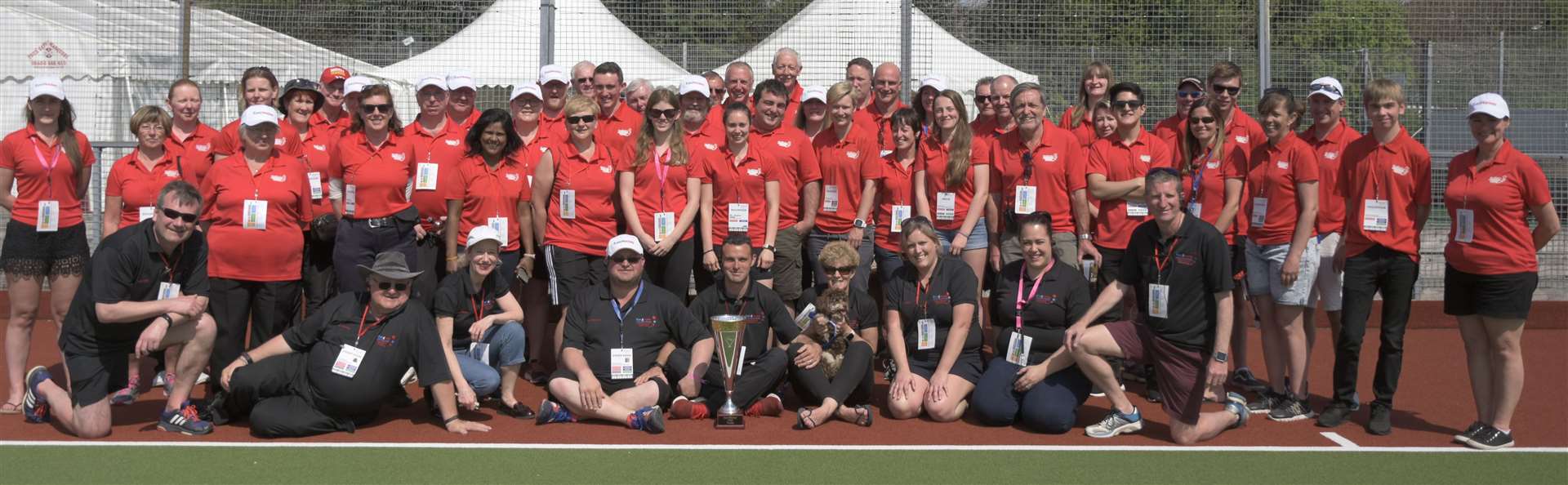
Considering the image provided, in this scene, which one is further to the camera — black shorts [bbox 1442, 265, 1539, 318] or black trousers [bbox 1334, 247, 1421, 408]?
black trousers [bbox 1334, 247, 1421, 408]

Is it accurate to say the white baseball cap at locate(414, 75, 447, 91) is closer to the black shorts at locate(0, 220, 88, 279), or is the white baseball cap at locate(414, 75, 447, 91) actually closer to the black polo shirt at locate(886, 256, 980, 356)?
the black shorts at locate(0, 220, 88, 279)

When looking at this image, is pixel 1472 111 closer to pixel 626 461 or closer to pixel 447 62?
pixel 626 461

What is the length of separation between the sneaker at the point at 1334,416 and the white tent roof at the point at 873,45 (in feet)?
14.3

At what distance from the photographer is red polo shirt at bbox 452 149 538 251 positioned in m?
7.37

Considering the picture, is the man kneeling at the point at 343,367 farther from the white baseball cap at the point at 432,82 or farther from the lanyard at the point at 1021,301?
the lanyard at the point at 1021,301

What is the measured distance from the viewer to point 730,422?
644 centimetres

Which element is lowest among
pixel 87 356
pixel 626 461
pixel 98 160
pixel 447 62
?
pixel 626 461

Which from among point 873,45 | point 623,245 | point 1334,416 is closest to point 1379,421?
point 1334,416

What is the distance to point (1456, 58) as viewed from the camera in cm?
1071

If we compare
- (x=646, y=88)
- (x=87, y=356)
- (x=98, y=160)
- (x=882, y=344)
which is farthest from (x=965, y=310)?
(x=98, y=160)

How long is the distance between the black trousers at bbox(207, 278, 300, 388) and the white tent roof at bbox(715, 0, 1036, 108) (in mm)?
4664

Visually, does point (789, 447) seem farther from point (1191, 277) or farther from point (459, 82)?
point (459, 82)

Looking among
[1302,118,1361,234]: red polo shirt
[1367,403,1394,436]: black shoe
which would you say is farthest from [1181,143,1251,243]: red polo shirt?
[1367,403,1394,436]: black shoe

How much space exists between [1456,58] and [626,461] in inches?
330
